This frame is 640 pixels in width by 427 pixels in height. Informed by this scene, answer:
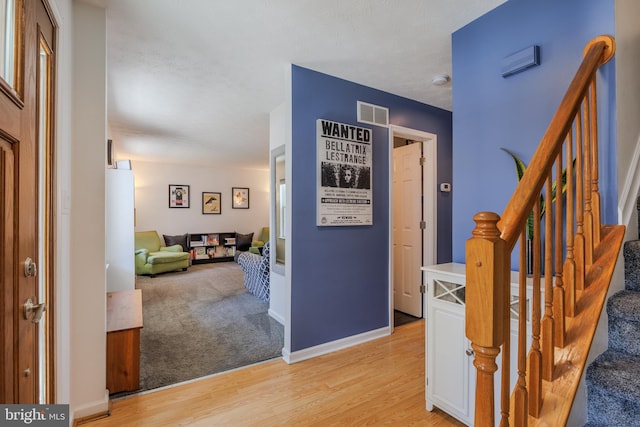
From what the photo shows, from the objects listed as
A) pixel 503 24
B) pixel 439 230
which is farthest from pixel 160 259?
pixel 503 24

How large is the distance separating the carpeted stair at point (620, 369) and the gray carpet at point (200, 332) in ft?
7.11

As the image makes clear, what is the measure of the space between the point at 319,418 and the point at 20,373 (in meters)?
1.45

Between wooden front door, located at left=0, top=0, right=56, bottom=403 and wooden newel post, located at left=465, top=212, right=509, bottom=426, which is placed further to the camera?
wooden front door, located at left=0, top=0, right=56, bottom=403

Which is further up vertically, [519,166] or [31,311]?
[519,166]

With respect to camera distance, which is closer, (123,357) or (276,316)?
(123,357)

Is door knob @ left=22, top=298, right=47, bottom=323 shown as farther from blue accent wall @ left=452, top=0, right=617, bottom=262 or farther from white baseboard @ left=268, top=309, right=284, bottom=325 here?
white baseboard @ left=268, top=309, right=284, bottom=325

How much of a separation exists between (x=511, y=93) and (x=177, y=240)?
716cm

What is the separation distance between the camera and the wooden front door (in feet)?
3.00

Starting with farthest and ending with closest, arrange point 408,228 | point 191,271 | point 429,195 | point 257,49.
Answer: point 191,271
point 408,228
point 429,195
point 257,49

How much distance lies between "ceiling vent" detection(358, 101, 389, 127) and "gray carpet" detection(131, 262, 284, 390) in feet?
7.54

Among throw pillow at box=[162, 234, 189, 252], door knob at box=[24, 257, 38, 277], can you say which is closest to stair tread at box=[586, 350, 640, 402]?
door knob at box=[24, 257, 38, 277]

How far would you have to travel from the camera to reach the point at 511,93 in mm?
1810

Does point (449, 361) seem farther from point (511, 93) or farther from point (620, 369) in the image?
point (511, 93)

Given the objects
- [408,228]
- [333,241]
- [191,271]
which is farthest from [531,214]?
[191,271]
